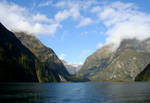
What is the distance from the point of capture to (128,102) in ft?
266

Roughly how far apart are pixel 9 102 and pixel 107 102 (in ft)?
119

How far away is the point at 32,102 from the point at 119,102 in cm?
3319

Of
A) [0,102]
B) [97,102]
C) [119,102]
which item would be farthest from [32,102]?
[119,102]

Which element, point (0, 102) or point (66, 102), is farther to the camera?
point (66, 102)

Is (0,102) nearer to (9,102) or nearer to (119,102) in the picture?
(9,102)

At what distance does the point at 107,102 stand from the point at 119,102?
489 centimetres

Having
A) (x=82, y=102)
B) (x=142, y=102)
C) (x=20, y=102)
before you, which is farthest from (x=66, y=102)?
(x=142, y=102)

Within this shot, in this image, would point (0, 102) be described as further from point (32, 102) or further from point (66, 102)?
point (66, 102)

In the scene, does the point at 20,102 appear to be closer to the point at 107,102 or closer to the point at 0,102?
the point at 0,102

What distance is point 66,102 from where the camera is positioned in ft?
267

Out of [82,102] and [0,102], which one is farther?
[82,102]

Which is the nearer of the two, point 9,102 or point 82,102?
point 9,102

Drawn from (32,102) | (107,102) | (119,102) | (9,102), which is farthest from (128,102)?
(9,102)

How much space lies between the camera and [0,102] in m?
73.2
